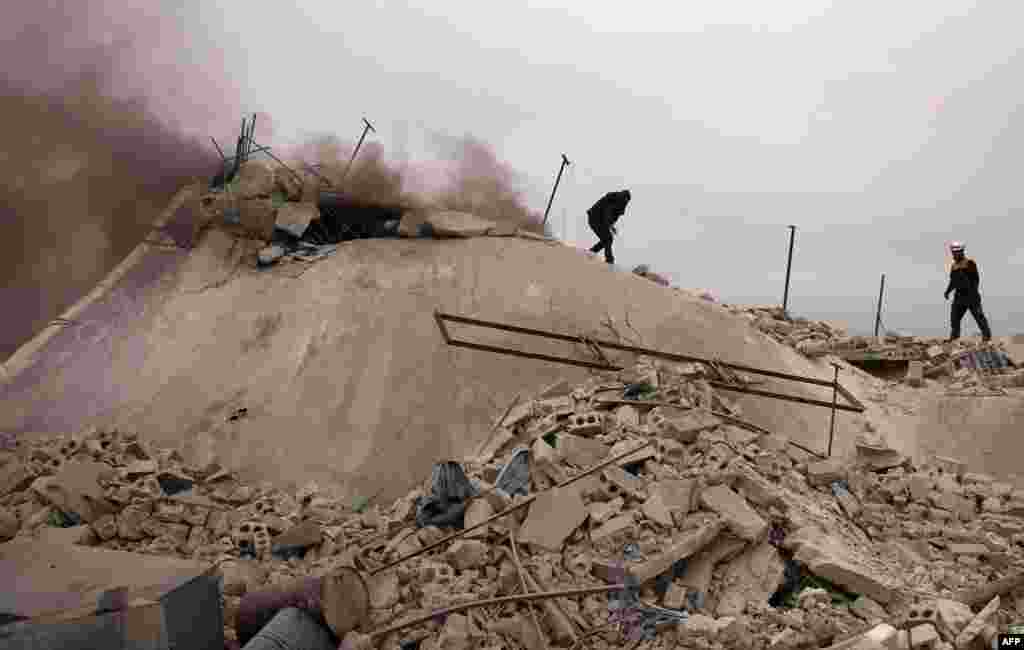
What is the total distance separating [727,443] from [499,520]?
202 centimetres


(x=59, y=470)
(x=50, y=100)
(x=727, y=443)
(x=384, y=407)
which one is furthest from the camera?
(x=50, y=100)

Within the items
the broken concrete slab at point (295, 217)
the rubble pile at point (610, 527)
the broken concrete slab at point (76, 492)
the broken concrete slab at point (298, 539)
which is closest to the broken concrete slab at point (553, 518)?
the rubble pile at point (610, 527)

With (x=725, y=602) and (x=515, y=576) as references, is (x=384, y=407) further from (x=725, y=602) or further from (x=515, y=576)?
(x=725, y=602)

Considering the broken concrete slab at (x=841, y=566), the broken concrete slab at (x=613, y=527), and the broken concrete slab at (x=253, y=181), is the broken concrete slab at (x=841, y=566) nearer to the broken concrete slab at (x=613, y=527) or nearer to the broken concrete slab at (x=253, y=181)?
the broken concrete slab at (x=613, y=527)

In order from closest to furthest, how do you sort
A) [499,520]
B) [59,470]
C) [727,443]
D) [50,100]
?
1. [499,520]
2. [727,443]
3. [59,470]
4. [50,100]

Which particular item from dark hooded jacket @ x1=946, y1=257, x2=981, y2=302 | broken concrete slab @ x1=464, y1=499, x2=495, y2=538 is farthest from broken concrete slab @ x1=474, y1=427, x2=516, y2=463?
dark hooded jacket @ x1=946, y1=257, x2=981, y2=302

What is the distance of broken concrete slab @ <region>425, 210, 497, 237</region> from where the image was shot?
9859 millimetres

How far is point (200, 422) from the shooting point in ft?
26.4

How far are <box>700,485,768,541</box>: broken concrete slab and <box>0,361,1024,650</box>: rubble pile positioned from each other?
0.01 m

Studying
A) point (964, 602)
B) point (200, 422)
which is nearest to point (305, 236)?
point (200, 422)

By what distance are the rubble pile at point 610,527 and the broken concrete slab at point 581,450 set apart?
0.02 m

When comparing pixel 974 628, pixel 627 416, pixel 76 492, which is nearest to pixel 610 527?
pixel 627 416

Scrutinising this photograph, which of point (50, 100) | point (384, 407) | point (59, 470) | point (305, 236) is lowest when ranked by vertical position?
point (59, 470)

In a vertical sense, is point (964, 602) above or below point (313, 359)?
below
